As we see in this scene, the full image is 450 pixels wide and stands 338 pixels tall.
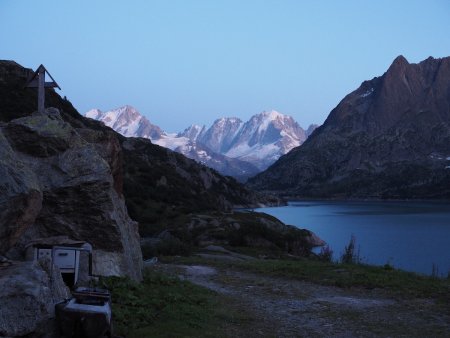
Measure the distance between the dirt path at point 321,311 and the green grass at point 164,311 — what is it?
0.55 m

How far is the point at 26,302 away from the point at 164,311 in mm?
3953

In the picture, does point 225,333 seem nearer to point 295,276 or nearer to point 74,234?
point 74,234

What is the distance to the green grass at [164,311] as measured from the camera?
9.83 meters

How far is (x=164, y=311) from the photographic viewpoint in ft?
37.3

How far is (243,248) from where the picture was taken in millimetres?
33281

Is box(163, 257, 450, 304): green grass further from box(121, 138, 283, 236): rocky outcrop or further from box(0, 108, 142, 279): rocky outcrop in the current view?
box(121, 138, 283, 236): rocky outcrop

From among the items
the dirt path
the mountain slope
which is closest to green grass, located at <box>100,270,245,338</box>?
the dirt path

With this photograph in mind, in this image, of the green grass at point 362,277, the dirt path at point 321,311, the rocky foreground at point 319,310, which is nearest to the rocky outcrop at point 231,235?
the green grass at point 362,277

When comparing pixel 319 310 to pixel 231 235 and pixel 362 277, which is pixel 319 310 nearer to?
pixel 362 277

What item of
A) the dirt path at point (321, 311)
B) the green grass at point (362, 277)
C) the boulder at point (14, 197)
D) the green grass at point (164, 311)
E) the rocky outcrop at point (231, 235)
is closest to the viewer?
the boulder at point (14, 197)

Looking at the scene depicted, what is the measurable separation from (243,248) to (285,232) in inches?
432

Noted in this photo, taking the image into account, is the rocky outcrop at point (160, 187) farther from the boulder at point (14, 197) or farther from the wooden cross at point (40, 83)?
the boulder at point (14, 197)

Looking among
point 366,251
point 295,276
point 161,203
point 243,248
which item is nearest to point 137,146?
point 161,203

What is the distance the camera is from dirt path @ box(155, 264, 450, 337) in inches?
436
